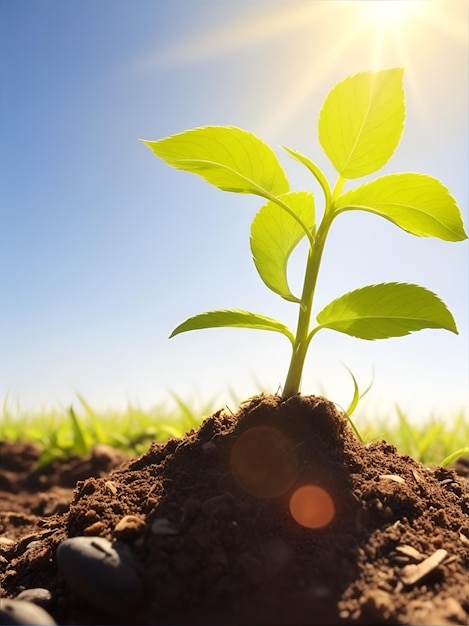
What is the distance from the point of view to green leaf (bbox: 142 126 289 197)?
194cm

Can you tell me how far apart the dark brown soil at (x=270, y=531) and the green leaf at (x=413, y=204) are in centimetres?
65

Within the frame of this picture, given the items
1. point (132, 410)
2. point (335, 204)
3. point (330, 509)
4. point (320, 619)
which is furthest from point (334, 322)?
point (132, 410)

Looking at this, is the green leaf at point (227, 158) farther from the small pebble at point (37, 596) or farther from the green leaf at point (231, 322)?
the small pebble at point (37, 596)

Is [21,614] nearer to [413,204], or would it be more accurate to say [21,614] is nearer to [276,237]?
[276,237]

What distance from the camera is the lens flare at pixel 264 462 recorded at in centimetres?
169

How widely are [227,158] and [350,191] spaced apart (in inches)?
16.4

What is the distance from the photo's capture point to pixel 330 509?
1.65 metres

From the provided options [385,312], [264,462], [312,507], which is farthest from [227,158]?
[312,507]

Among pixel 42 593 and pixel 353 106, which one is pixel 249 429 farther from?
pixel 353 106

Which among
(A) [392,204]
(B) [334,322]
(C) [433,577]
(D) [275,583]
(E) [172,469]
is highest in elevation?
(A) [392,204]

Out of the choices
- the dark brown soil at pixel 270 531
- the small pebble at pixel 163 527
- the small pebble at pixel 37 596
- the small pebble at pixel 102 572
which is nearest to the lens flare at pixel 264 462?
the dark brown soil at pixel 270 531

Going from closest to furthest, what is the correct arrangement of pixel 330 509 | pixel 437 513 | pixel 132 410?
pixel 330 509, pixel 437 513, pixel 132 410

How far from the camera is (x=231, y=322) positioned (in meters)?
2.04

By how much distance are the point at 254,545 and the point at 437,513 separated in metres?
0.62
